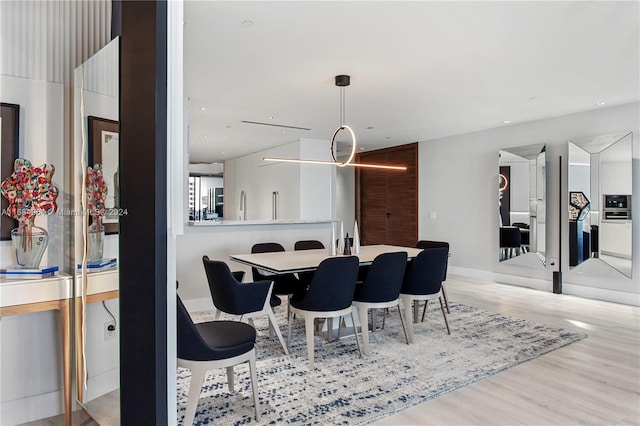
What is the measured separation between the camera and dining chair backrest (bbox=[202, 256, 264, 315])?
2920mm

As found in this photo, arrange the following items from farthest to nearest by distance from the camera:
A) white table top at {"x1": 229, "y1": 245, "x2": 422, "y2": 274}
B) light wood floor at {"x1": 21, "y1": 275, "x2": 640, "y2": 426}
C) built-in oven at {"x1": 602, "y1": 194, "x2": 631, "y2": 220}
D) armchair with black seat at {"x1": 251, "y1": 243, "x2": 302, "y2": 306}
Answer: built-in oven at {"x1": 602, "y1": 194, "x2": 631, "y2": 220} → armchair with black seat at {"x1": 251, "y1": 243, "x2": 302, "y2": 306} → white table top at {"x1": 229, "y1": 245, "x2": 422, "y2": 274} → light wood floor at {"x1": 21, "y1": 275, "x2": 640, "y2": 426}

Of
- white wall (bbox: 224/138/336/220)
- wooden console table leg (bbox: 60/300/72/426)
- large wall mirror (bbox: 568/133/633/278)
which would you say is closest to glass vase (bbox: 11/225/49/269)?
wooden console table leg (bbox: 60/300/72/426)

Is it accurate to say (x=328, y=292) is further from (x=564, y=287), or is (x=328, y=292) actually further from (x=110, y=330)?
(x=564, y=287)

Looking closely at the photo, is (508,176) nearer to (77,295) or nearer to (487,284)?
(487,284)

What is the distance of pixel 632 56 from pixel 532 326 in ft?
8.78

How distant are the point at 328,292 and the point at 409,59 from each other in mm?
2134

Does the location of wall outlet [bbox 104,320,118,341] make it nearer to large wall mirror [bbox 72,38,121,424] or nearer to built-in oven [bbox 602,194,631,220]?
large wall mirror [bbox 72,38,121,424]

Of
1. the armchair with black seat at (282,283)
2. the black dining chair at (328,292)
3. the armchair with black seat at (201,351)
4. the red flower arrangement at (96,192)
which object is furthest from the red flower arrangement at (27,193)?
the armchair with black seat at (282,283)

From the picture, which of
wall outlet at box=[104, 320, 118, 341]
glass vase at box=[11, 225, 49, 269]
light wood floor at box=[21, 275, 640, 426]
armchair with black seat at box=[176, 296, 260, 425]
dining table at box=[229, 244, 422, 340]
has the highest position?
glass vase at box=[11, 225, 49, 269]

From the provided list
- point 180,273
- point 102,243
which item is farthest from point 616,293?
point 102,243

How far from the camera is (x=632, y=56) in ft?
11.3

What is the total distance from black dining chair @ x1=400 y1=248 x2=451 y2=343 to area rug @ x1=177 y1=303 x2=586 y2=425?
40 cm

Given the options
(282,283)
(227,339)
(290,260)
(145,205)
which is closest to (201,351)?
(227,339)

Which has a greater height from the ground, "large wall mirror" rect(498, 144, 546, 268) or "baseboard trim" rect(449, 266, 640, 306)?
"large wall mirror" rect(498, 144, 546, 268)
